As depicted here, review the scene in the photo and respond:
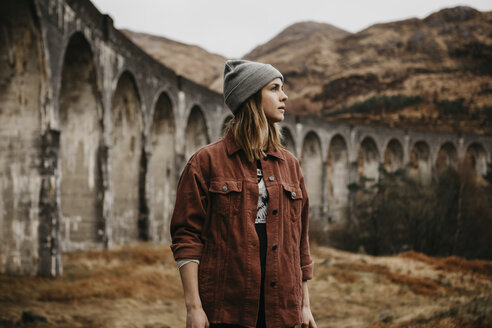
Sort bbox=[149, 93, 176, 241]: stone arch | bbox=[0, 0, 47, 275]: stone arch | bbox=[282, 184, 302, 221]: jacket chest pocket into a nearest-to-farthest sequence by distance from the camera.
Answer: bbox=[282, 184, 302, 221]: jacket chest pocket
bbox=[0, 0, 47, 275]: stone arch
bbox=[149, 93, 176, 241]: stone arch

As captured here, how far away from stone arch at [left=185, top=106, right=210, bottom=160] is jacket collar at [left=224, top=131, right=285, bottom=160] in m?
15.0

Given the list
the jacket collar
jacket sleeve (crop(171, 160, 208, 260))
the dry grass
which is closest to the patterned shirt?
the jacket collar

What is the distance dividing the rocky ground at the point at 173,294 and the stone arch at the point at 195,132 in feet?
19.6

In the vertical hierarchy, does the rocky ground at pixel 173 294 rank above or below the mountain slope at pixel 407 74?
below

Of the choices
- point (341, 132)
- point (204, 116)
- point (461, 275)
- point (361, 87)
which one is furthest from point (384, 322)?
point (361, 87)

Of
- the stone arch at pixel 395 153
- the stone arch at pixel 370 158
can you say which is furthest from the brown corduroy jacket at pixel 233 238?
the stone arch at pixel 395 153

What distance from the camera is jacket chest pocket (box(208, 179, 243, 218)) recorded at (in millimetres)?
1727

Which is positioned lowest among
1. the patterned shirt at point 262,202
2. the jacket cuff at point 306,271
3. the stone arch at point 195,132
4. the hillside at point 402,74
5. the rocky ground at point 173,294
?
the rocky ground at point 173,294

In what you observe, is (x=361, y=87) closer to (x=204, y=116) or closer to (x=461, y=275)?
(x=204, y=116)

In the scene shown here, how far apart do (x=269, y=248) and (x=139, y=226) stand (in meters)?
12.0

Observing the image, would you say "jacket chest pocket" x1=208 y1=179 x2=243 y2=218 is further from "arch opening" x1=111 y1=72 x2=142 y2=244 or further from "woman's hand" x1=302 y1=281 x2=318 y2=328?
"arch opening" x1=111 y1=72 x2=142 y2=244

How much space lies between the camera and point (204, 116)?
16.7m

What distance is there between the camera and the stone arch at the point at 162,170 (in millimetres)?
14812

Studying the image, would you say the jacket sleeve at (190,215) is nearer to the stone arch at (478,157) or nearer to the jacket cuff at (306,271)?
the jacket cuff at (306,271)
